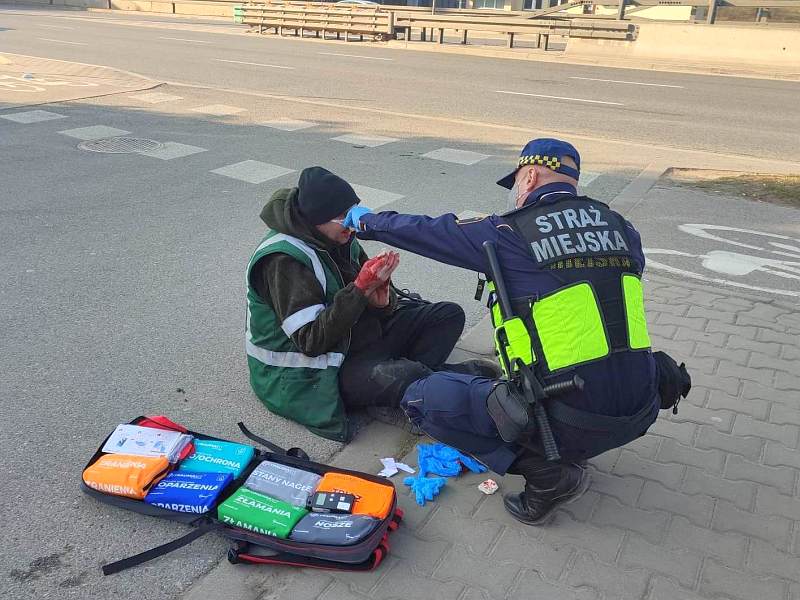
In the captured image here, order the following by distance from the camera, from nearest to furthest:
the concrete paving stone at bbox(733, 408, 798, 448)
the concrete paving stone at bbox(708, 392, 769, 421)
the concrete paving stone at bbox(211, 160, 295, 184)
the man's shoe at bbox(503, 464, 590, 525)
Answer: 1. the man's shoe at bbox(503, 464, 590, 525)
2. the concrete paving stone at bbox(733, 408, 798, 448)
3. the concrete paving stone at bbox(708, 392, 769, 421)
4. the concrete paving stone at bbox(211, 160, 295, 184)

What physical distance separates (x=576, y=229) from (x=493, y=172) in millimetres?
5964

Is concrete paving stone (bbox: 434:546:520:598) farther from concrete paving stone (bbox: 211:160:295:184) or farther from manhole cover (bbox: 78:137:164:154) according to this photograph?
manhole cover (bbox: 78:137:164:154)

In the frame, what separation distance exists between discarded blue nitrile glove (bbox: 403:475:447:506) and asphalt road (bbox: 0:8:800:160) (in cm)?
853

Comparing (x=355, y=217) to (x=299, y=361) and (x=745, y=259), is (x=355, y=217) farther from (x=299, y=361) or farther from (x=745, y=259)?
(x=745, y=259)

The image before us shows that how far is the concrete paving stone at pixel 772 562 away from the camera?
2737 millimetres

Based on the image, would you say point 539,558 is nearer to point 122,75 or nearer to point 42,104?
point 42,104

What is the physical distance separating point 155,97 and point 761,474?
11577 mm

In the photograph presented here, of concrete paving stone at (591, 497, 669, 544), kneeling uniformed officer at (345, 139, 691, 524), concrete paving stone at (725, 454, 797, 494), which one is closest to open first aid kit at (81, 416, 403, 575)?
kneeling uniformed officer at (345, 139, 691, 524)

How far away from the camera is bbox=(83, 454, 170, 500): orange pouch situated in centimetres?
288

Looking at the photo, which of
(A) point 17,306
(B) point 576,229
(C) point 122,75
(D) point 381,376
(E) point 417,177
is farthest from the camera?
(C) point 122,75

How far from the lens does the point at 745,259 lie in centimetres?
604

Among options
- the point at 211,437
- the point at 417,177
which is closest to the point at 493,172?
the point at 417,177

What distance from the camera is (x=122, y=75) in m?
14.5

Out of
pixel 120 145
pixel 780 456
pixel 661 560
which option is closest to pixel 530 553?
pixel 661 560
